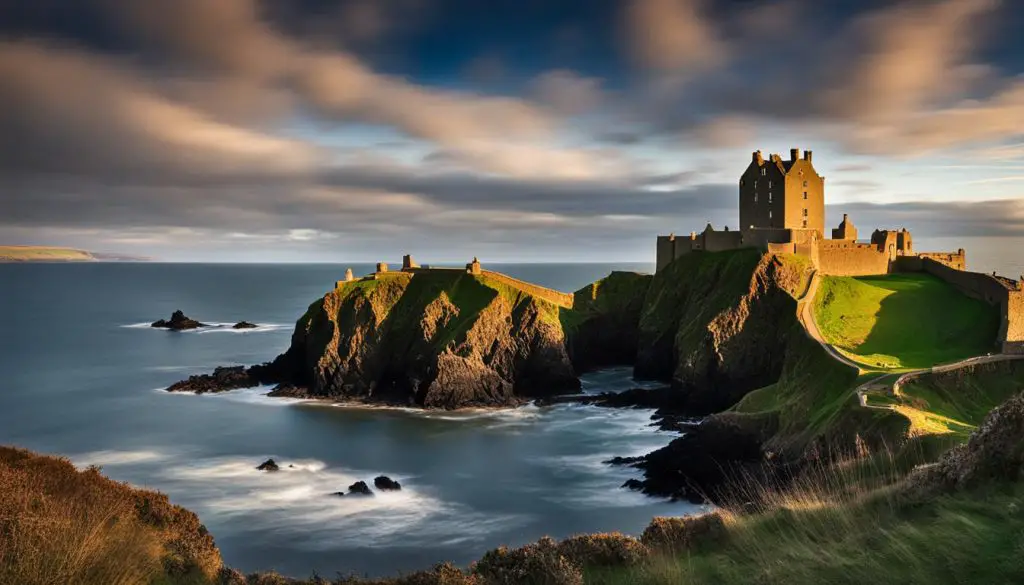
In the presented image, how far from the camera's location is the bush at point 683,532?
14.2 metres

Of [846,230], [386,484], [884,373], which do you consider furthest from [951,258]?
[386,484]

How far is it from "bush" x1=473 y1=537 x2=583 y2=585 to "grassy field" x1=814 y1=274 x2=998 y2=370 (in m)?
39.0

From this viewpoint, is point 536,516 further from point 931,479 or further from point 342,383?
point 342,383

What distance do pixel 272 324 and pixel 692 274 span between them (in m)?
87.1

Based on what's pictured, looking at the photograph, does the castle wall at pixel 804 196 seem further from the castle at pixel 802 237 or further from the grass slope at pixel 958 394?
the grass slope at pixel 958 394

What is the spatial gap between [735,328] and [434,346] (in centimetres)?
3024

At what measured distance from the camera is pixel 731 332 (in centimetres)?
6675

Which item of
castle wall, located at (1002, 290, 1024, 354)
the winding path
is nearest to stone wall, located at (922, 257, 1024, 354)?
castle wall, located at (1002, 290, 1024, 354)

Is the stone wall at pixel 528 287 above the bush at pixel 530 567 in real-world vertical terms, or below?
above

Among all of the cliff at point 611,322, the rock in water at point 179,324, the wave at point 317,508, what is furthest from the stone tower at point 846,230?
the rock in water at point 179,324

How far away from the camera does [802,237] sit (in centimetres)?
7362

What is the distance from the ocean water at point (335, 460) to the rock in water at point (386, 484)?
664 millimetres

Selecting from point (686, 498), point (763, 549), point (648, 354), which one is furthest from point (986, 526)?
point (648, 354)

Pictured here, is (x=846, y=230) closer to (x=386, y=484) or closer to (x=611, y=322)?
(x=611, y=322)
